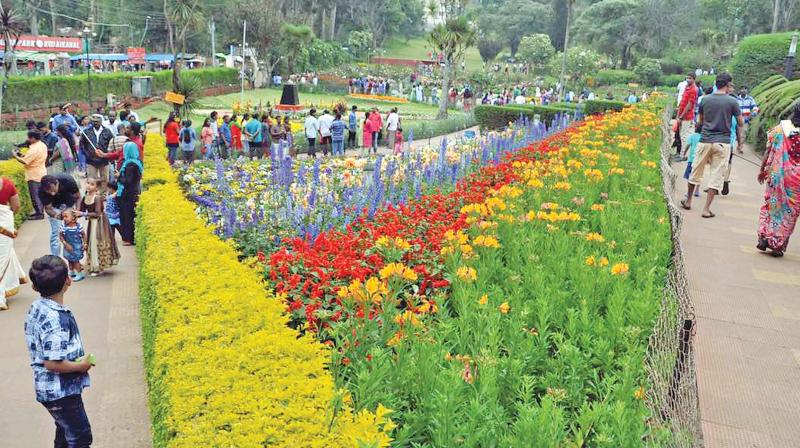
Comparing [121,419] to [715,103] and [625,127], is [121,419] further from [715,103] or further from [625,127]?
[625,127]

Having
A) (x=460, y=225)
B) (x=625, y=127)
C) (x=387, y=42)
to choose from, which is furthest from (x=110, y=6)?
(x=460, y=225)

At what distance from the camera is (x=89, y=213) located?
7.83 meters

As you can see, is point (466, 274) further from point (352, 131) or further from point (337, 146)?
point (352, 131)

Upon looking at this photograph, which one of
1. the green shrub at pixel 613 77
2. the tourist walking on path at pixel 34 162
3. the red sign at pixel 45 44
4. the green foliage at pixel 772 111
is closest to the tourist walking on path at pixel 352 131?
the tourist walking on path at pixel 34 162

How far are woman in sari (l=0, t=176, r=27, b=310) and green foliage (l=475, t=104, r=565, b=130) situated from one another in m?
18.8

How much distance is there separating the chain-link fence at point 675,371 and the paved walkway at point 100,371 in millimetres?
3126

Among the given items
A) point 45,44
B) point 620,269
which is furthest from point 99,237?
point 45,44

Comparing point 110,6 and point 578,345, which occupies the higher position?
point 110,6

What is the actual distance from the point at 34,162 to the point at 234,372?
8179mm

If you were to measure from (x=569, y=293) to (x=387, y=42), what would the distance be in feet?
278

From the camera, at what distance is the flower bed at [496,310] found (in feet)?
9.41

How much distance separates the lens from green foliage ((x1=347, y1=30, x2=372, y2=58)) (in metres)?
66.1

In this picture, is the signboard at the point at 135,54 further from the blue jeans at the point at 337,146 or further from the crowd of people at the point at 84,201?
the crowd of people at the point at 84,201

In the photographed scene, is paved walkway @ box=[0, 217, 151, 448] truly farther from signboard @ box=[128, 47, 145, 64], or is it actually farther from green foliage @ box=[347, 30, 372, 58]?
green foliage @ box=[347, 30, 372, 58]
